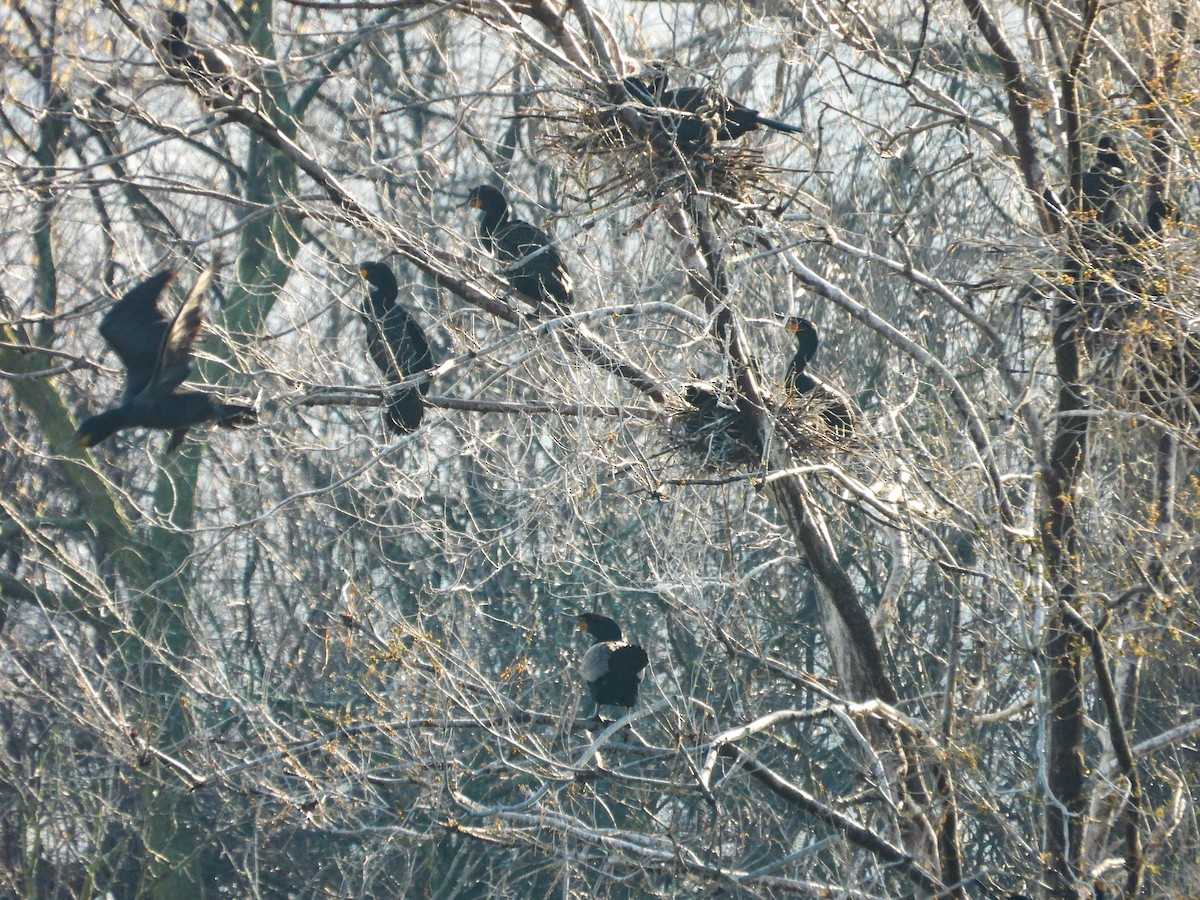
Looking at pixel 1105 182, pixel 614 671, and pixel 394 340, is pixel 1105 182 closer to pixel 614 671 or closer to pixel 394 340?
pixel 614 671

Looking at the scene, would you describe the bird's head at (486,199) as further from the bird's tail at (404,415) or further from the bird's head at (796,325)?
the bird's head at (796,325)

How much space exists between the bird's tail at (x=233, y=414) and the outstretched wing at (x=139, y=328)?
36 cm

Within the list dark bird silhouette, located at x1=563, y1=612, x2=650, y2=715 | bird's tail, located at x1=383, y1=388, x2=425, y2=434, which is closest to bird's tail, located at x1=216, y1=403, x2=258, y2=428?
bird's tail, located at x1=383, y1=388, x2=425, y2=434

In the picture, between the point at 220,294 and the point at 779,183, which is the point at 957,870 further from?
the point at 220,294

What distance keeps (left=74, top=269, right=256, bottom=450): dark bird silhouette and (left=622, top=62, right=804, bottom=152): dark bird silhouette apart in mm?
2178

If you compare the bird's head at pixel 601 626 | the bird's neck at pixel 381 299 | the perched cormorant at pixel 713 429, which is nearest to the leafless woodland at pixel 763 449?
the perched cormorant at pixel 713 429

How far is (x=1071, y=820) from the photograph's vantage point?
20.6ft

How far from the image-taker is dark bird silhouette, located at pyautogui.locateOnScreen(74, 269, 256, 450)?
5984mm

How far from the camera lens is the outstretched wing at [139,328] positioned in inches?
241

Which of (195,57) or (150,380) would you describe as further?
(195,57)

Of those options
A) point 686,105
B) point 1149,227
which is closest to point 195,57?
point 686,105

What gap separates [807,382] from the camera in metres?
7.04

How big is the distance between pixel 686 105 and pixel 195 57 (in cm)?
263

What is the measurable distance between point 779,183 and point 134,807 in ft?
30.1
